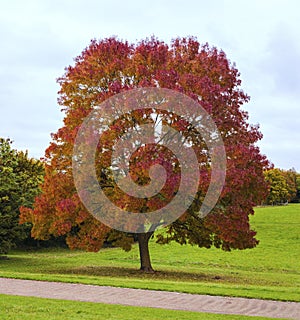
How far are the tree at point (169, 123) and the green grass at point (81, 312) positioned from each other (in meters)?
6.80

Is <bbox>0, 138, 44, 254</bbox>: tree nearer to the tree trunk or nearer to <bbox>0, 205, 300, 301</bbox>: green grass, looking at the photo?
<bbox>0, 205, 300, 301</bbox>: green grass

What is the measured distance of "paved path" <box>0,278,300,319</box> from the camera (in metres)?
10.4

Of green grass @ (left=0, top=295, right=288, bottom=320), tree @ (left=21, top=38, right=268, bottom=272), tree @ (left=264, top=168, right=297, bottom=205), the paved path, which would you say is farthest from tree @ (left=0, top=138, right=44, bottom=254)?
tree @ (left=264, top=168, right=297, bottom=205)

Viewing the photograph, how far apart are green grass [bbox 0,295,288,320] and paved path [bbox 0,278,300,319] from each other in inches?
25.3

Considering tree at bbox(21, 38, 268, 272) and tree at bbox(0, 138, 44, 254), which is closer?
tree at bbox(21, 38, 268, 272)

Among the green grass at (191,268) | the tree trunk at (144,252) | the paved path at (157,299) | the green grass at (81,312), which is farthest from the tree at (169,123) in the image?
the green grass at (81,312)

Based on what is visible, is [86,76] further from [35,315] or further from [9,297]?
[35,315]

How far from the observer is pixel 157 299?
11.5 meters

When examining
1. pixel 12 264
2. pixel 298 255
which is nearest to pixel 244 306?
pixel 12 264

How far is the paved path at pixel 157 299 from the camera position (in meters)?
10.4

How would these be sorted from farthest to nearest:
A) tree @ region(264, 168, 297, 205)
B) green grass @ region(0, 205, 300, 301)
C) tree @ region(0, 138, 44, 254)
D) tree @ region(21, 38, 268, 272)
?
1. tree @ region(264, 168, 297, 205)
2. tree @ region(0, 138, 44, 254)
3. tree @ region(21, 38, 268, 272)
4. green grass @ region(0, 205, 300, 301)

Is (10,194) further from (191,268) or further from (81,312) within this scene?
(81,312)

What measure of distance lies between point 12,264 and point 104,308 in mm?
16288

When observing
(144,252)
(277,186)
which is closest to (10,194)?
(144,252)
